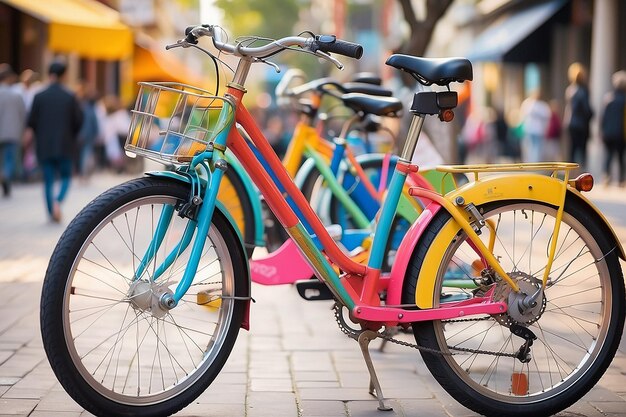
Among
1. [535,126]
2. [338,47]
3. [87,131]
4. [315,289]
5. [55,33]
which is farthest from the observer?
[535,126]

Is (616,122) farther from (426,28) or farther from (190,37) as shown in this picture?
(190,37)

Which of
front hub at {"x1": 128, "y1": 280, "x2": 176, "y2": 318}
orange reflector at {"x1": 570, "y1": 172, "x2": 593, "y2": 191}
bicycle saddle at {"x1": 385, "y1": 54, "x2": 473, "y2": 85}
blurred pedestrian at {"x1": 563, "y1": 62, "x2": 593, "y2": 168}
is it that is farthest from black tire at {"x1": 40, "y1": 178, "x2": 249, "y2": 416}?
blurred pedestrian at {"x1": 563, "y1": 62, "x2": 593, "y2": 168}

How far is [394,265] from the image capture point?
13.9ft

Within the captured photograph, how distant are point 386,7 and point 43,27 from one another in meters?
21.9

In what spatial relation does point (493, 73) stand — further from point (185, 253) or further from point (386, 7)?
point (185, 253)

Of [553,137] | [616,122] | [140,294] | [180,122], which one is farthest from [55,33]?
[140,294]

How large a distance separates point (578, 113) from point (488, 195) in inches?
672

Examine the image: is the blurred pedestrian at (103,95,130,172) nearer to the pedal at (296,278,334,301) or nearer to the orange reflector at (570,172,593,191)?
the pedal at (296,278,334,301)

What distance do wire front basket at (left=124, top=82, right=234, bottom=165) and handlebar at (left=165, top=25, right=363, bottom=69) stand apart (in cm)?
18

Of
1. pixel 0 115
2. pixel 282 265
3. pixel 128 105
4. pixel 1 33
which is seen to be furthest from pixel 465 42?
pixel 282 265

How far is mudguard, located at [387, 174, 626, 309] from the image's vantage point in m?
4.16

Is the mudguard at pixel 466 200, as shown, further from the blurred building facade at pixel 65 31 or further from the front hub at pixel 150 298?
the blurred building facade at pixel 65 31

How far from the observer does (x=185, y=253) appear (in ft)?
13.5

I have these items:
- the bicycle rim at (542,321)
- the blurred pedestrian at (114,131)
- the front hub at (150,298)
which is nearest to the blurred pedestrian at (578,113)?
the blurred pedestrian at (114,131)
